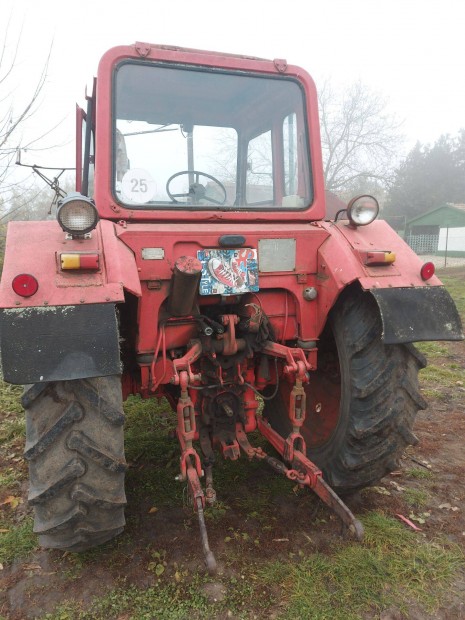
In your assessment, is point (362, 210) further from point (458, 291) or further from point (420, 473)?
point (458, 291)

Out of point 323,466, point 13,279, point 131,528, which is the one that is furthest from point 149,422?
point 13,279

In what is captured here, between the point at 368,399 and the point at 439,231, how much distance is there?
2853cm

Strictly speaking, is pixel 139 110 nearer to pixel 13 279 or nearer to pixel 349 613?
pixel 13 279

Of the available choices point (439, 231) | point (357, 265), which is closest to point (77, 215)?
point (357, 265)

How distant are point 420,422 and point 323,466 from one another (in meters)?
1.77

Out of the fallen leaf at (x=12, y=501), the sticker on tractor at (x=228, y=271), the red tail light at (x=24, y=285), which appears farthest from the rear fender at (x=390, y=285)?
the fallen leaf at (x=12, y=501)

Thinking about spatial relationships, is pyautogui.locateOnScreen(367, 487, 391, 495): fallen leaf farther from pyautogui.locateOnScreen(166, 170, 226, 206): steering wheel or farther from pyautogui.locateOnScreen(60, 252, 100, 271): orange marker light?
pyautogui.locateOnScreen(60, 252, 100, 271): orange marker light

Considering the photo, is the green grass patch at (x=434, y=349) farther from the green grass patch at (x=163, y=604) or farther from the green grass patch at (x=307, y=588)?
the green grass patch at (x=163, y=604)

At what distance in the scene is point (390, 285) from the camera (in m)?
2.46

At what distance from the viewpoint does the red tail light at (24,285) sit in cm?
193

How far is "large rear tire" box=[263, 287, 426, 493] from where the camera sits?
2.49 m

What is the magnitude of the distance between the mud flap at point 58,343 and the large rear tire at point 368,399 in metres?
1.31

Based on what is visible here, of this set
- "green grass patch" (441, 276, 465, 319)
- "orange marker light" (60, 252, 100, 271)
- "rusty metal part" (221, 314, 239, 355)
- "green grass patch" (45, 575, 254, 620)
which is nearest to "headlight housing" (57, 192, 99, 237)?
"orange marker light" (60, 252, 100, 271)

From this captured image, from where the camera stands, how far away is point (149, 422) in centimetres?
420
